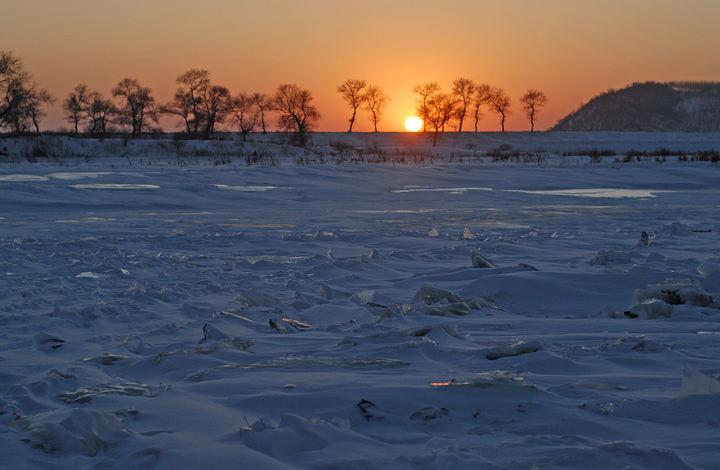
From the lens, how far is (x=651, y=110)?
354 ft

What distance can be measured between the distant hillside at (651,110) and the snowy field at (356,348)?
10225cm

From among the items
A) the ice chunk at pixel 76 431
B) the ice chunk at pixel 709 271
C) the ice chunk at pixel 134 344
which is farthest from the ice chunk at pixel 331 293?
the ice chunk at pixel 709 271

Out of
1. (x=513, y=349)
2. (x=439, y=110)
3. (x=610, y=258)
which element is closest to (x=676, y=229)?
(x=610, y=258)

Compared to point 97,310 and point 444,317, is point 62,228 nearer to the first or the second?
point 97,310

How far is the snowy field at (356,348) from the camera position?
4.80ft

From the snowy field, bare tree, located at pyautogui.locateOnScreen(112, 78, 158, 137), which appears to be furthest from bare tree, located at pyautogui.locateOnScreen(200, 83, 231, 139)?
the snowy field

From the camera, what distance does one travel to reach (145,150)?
3972cm

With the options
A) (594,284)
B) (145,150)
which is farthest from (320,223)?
(145,150)

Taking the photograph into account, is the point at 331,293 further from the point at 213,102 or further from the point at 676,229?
the point at 213,102

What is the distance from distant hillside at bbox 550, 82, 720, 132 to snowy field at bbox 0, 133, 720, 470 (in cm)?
10225

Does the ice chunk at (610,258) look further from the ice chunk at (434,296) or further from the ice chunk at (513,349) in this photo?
the ice chunk at (513,349)

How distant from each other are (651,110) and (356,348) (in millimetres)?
125097

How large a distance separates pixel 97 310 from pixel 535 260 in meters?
3.73

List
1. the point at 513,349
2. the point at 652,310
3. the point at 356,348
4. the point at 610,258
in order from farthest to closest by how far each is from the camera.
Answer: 1. the point at 610,258
2. the point at 652,310
3. the point at 356,348
4. the point at 513,349
